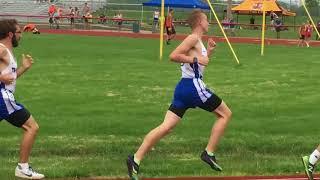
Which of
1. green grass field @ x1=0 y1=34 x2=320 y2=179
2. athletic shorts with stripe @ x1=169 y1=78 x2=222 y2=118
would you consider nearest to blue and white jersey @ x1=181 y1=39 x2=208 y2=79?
athletic shorts with stripe @ x1=169 y1=78 x2=222 y2=118

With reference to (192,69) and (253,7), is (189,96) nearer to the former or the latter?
(192,69)

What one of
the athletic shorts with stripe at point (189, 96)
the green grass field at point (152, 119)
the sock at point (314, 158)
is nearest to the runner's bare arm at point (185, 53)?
the athletic shorts with stripe at point (189, 96)

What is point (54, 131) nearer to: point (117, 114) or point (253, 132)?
Result: point (117, 114)

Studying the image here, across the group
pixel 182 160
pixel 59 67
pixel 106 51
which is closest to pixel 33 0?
pixel 106 51

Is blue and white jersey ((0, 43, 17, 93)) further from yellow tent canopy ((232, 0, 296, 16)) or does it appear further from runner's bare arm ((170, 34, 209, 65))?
yellow tent canopy ((232, 0, 296, 16))

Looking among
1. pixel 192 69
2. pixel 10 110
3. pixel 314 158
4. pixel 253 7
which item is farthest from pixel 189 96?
pixel 253 7

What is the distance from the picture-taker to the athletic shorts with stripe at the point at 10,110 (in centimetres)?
687

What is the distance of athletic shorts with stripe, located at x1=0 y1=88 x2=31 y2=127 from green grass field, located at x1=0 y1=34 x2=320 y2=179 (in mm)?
806

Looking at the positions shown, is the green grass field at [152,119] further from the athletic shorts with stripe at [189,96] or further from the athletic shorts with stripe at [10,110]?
the athletic shorts with stripe at [189,96]

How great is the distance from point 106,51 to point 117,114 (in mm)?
15638

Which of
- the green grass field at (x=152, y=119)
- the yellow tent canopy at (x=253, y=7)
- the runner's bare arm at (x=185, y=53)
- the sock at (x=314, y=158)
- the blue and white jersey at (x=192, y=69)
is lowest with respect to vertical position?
the yellow tent canopy at (x=253, y=7)

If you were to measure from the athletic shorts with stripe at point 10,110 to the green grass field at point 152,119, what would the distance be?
81 cm

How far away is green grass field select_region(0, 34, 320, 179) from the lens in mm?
8336

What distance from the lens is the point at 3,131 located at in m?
10.7
